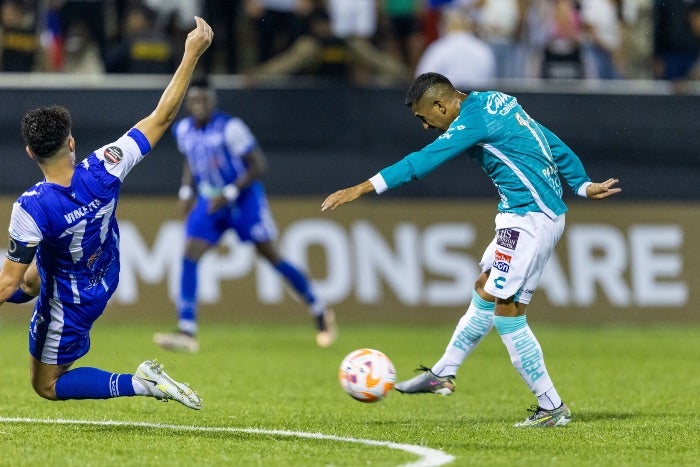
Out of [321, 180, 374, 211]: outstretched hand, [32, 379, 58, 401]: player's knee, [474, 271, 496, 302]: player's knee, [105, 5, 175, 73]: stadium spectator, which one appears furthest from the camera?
[105, 5, 175, 73]: stadium spectator

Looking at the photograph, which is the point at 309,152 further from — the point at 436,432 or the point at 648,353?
the point at 436,432

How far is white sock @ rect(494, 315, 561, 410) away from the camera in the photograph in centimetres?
812

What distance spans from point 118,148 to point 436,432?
260 centimetres

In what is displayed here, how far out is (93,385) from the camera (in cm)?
767

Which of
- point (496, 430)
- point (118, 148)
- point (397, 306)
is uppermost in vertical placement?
point (118, 148)

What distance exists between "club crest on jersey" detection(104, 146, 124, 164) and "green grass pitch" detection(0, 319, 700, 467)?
164 cm

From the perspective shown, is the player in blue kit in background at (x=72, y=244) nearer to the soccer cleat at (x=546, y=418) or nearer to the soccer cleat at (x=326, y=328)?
the soccer cleat at (x=546, y=418)

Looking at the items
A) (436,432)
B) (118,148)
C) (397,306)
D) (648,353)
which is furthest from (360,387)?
(397,306)

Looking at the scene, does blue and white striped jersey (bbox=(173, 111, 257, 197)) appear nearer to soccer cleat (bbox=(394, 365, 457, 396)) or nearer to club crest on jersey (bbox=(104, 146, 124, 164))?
soccer cleat (bbox=(394, 365, 457, 396))

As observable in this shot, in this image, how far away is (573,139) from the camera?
15.8 meters

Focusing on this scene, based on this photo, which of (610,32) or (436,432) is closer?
(436,432)

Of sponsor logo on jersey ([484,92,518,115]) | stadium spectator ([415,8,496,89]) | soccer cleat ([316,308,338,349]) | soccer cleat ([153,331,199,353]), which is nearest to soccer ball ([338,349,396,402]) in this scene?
sponsor logo on jersey ([484,92,518,115])

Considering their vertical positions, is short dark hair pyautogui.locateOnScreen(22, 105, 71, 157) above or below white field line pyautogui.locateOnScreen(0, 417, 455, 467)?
above

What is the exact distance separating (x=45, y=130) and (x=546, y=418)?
11.7ft
